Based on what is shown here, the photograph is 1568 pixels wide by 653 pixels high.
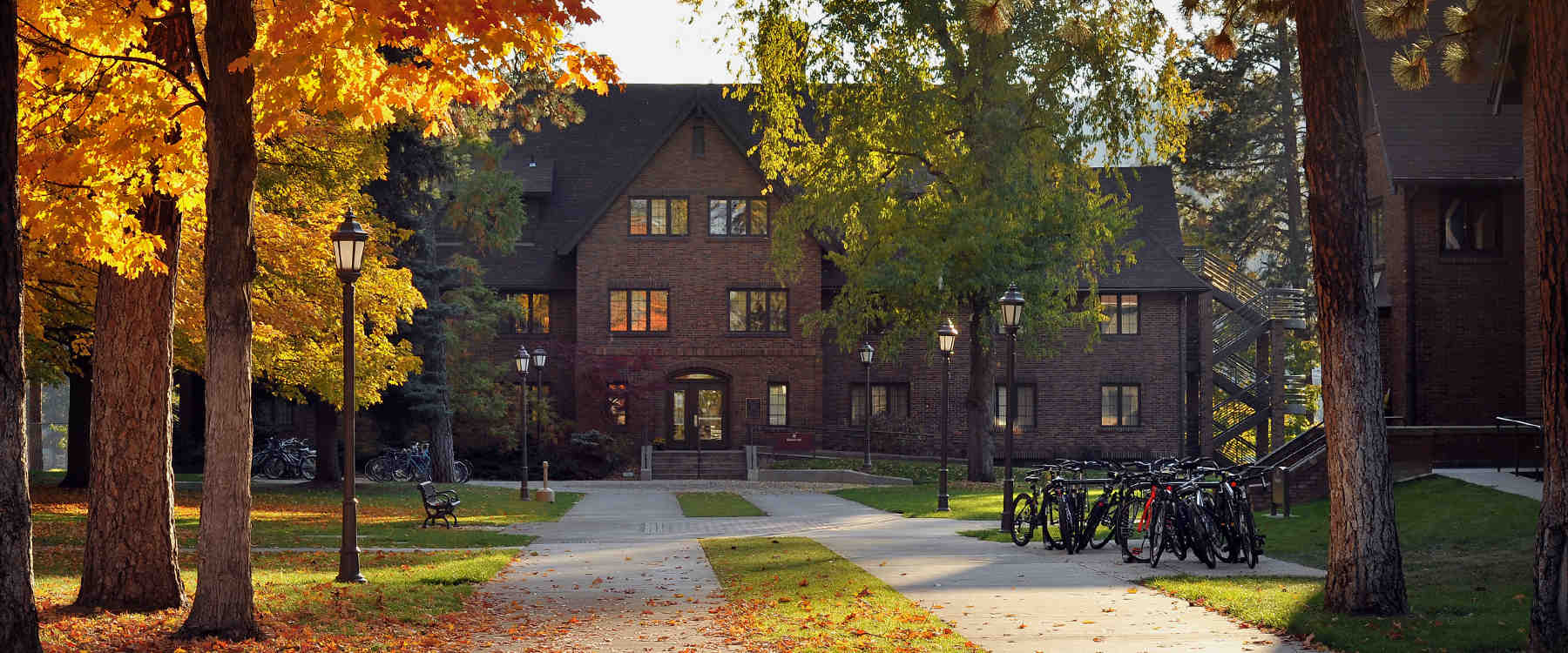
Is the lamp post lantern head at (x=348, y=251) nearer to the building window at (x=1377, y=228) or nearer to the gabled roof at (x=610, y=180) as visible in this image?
the building window at (x=1377, y=228)

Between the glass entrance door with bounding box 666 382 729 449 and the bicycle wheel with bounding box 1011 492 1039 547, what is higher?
the glass entrance door with bounding box 666 382 729 449

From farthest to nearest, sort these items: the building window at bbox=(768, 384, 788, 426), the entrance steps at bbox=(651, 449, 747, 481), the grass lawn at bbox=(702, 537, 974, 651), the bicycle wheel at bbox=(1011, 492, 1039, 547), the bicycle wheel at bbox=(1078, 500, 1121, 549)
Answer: the building window at bbox=(768, 384, 788, 426), the entrance steps at bbox=(651, 449, 747, 481), the bicycle wheel at bbox=(1011, 492, 1039, 547), the bicycle wheel at bbox=(1078, 500, 1121, 549), the grass lawn at bbox=(702, 537, 974, 651)

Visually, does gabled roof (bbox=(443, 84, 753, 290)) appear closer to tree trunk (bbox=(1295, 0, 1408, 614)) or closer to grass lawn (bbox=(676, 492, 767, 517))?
grass lawn (bbox=(676, 492, 767, 517))

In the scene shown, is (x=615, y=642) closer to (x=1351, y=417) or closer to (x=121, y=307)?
(x=121, y=307)

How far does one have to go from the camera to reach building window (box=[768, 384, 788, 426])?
153 feet

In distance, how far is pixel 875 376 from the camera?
47.5m

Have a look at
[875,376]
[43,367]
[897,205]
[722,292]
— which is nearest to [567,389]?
[722,292]

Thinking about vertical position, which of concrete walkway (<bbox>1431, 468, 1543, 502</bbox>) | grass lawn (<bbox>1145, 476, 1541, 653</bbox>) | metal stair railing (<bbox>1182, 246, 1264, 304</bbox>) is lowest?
grass lawn (<bbox>1145, 476, 1541, 653</bbox>)

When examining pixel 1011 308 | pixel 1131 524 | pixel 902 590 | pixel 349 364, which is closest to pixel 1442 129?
pixel 1011 308

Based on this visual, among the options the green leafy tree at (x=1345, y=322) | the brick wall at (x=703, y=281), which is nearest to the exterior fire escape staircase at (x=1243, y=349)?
the brick wall at (x=703, y=281)

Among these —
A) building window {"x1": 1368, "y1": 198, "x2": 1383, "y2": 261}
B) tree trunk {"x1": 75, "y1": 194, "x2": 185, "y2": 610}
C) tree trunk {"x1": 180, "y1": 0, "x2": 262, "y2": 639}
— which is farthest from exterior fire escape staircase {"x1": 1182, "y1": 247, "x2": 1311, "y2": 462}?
tree trunk {"x1": 180, "y1": 0, "x2": 262, "y2": 639}

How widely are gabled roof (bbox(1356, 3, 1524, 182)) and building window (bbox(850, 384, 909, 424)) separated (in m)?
21.2

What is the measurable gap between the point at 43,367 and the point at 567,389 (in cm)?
2251

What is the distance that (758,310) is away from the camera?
154 feet
